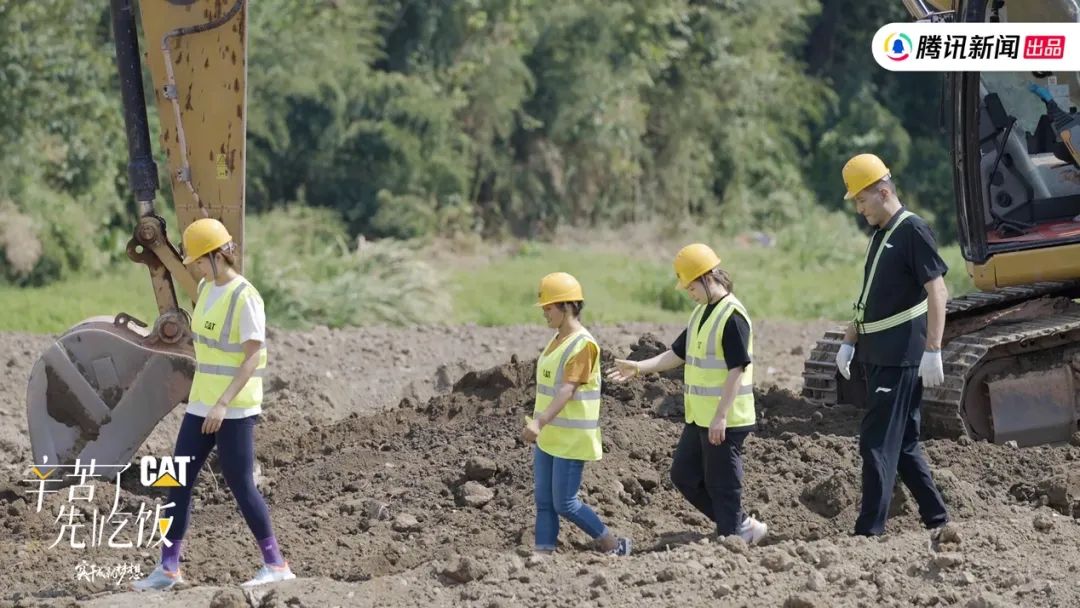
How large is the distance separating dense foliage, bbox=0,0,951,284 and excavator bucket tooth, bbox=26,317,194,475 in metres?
8.75

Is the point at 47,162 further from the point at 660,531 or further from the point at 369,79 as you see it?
the point at 660,531

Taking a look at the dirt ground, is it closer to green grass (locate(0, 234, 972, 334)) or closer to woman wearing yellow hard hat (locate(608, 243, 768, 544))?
woman wearing yellow hard hat (locate(608, 243, 768, 544))

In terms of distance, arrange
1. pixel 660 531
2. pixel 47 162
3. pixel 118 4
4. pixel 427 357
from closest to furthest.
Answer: pixel 660 531 → pixel 118 4 → pixel 427 357 → pixel 47 162

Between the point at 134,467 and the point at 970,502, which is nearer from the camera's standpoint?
the point at 970,502

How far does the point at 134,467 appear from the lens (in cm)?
902

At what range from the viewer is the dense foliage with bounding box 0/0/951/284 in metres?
17.5

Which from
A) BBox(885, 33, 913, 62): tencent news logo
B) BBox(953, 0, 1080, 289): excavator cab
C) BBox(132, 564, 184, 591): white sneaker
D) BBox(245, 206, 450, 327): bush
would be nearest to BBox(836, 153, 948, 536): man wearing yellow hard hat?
BBox(953, 0, 1080, 289): excavator cab

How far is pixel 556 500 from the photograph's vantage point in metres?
7.16

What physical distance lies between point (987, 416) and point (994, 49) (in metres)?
2.09

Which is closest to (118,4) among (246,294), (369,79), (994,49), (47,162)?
(246,294)

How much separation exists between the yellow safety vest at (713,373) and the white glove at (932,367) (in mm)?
767

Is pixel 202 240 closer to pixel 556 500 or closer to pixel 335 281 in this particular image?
pixel 556 500

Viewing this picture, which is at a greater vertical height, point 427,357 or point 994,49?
point 994,49

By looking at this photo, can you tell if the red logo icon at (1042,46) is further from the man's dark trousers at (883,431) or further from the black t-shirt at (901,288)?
the man's dark trousers at (883,431)
